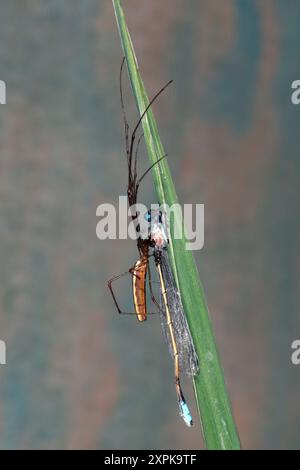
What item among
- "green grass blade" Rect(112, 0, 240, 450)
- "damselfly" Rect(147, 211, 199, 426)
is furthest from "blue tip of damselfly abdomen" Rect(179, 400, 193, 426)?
"green grass blade" Rect(112, 0, 240, 450)

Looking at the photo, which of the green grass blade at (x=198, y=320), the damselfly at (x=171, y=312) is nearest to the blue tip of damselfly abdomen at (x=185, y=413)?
the damselfly at (x=171, y=312)

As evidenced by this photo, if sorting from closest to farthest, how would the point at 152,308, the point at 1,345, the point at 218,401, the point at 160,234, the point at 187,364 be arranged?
the point at 218,401 → the point at 187,364 → the point at 160,234 → the point at 152,308 → the point at 1,345

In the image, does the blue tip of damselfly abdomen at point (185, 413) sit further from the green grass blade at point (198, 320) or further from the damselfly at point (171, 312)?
the green grass blade at point (198, 320)

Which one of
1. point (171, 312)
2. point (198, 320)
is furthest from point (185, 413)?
point (198, 320)

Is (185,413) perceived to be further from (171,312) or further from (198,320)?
(198,320)

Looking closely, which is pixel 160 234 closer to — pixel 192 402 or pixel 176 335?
pixel 176 335
